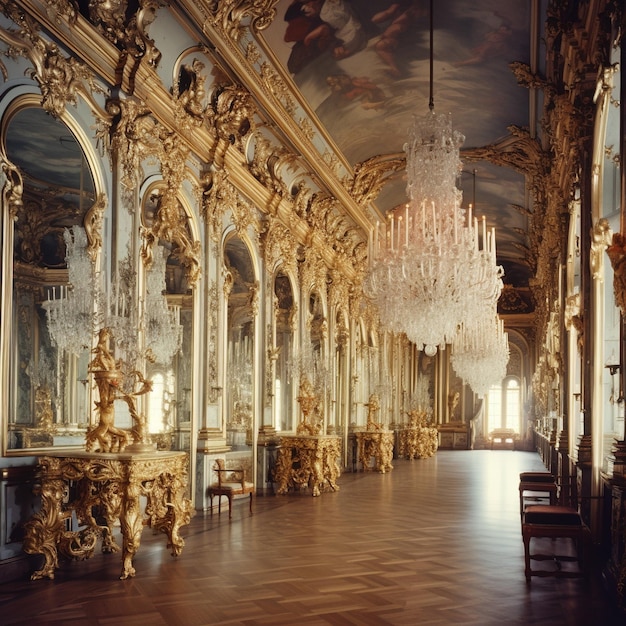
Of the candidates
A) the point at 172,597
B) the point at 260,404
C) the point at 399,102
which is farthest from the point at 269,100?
the point at 172,597

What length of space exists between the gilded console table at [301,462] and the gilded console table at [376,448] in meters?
5.31

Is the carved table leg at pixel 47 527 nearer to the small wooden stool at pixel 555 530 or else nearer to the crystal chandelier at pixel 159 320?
the crystal chandelier at pixel 159 320

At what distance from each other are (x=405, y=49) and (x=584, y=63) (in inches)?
205

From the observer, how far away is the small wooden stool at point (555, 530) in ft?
20.0

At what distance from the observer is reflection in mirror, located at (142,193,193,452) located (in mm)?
9281

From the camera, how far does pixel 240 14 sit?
9.71 m

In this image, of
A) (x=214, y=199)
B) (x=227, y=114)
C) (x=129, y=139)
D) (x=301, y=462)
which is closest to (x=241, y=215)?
(x=214, y=199)

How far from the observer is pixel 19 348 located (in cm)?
650

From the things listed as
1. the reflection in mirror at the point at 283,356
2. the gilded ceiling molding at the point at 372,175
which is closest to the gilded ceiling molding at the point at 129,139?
the reflection in mirror at the point at 283,356

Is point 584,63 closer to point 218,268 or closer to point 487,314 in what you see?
point 487,314

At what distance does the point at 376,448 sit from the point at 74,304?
12359 mm

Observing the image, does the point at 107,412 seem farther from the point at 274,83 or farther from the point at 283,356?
the point at 283,356

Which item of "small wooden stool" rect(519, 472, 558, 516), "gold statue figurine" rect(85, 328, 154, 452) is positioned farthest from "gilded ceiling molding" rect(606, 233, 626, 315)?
"small wooden stool" rect(519, 472, 558, 516)

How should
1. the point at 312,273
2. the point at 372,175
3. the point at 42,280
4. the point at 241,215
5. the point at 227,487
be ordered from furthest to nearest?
the point at 372,175, the point at 312,273, the point at 241,215, the point at 227,487, the point at 42,280
